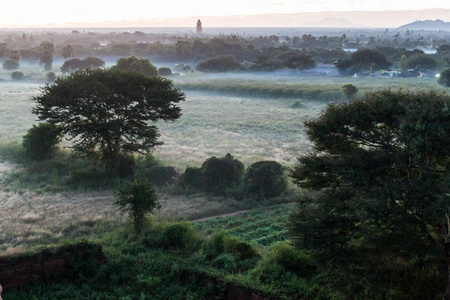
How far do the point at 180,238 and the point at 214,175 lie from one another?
9347 millimetres

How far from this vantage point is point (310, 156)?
1332 cm

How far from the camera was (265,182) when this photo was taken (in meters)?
23.7

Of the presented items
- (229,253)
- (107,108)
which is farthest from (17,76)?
(229,253)

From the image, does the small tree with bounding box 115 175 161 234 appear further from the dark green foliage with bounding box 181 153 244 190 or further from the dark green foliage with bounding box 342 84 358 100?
the dark green foliage with bounding box 342 84 358 100

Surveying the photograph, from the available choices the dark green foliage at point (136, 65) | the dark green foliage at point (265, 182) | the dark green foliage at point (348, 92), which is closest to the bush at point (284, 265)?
the dark green foliage at point (265, 182)

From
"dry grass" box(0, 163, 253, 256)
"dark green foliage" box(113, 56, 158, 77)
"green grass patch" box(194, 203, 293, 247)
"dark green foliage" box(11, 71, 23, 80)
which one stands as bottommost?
"dry grass" box(0, 163, 253, 256)

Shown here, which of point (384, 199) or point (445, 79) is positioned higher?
point (445, 79)

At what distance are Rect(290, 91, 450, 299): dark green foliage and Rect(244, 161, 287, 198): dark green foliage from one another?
34.4 feet

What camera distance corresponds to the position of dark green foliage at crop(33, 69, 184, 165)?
26.1 meters

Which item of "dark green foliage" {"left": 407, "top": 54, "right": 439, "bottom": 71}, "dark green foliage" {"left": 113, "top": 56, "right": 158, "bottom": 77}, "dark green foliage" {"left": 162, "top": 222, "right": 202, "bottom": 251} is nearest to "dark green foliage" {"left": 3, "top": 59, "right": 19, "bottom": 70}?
"dark green foliage" {"left": 113, "top": 56, "right": 158, "bottom": 77}

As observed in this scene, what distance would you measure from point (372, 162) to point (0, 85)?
280ft

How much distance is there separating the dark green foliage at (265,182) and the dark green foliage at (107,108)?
7.19m

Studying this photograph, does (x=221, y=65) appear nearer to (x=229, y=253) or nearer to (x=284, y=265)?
(x=229, y=253)

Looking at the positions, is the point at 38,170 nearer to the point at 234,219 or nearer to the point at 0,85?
the point at 234,219
